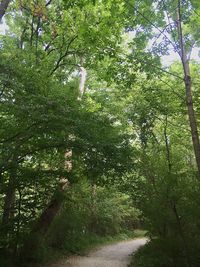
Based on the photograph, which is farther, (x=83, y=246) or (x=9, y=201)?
(x=83, y=246)

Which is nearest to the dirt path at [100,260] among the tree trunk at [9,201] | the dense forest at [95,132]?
the dense forest at [95,132]

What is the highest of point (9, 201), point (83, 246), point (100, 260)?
point (9, 201)

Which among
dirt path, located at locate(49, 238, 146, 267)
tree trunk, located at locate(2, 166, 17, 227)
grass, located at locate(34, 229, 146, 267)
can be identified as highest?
tree trunk, located at locate(2, 166, 17, 227)

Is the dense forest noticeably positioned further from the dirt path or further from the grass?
the dirt path

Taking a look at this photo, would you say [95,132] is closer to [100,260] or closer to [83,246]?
[100,260]

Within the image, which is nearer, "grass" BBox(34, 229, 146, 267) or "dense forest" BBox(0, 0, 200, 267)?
"dense forest" BBox(0, 0, 200, 267)

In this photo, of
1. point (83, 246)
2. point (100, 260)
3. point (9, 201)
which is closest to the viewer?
point (9, 201)

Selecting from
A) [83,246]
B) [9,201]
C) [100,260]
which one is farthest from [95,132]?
[83,246]

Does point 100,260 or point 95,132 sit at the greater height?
point 95,132

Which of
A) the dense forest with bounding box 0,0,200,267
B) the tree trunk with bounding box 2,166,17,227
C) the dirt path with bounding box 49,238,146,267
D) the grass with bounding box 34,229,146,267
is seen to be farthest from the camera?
the grass with bounding box 34,229,146,267

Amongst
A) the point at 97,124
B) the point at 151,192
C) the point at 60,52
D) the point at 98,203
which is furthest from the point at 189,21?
the point at 98,203

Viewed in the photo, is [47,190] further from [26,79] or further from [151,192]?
[26,79]

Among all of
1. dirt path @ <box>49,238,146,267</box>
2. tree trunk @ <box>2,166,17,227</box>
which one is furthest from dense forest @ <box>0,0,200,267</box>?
dirt path @ <box>49,238,146,267</box>

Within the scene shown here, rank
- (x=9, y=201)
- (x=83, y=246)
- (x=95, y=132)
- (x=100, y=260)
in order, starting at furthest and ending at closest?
(x=83, y=246) → (x=100, y=260) → (x=9, y=201) → (x=95, y=132)
